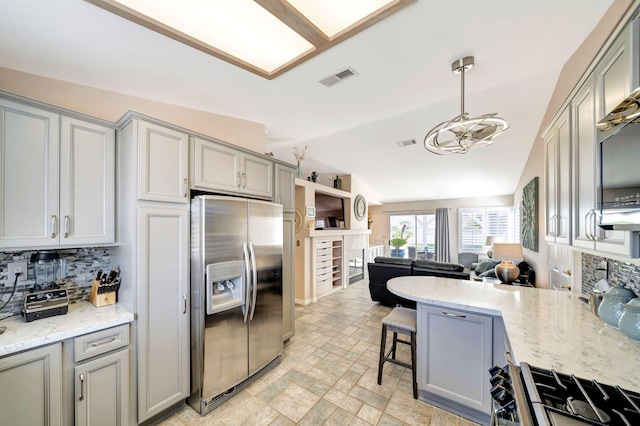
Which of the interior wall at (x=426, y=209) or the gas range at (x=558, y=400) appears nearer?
the gas range at (x=558, y=400)

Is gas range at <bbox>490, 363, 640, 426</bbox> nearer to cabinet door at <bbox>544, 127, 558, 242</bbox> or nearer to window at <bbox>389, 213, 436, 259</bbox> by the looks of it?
cabinet door at <bbox>544, 127, 558, 242</bbox>

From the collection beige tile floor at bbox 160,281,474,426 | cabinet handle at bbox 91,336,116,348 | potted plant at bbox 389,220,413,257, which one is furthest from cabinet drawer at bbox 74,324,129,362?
potted plant at bbox 389,220,413,257

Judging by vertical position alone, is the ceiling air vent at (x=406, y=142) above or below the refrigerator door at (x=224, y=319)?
above

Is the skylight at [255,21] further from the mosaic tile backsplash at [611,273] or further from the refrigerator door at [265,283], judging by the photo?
the mosaic tile backsplash at [611,273]

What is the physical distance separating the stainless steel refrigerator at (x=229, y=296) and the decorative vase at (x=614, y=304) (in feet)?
Answer: 7.74

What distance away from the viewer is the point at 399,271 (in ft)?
13.1

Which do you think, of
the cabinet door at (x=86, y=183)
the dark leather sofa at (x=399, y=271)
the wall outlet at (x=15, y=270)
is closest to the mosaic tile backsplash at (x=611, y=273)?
the dark leather sofa at (x=399, y=271)

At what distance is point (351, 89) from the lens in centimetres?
240

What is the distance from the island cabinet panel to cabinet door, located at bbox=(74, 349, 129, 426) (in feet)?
7.25

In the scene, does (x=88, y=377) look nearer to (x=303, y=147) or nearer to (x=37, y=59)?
(x=37, y=59)

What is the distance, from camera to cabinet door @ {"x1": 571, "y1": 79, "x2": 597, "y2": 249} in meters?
1.25

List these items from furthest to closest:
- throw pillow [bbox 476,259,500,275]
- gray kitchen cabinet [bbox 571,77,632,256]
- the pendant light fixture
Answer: throw pillow [bbox 476,259,500,275], the pendant light fixture, gray kitchen cabinet [bbox 571,77,632,256]

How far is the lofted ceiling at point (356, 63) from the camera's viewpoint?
4.81 ft

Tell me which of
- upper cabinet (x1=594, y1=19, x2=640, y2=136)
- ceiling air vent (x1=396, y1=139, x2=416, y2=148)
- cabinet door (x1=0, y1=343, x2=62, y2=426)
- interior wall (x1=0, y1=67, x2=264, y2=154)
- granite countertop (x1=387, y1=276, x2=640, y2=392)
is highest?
ceiling air vent (x1=396, y1=139, x2=416, y2=148)
